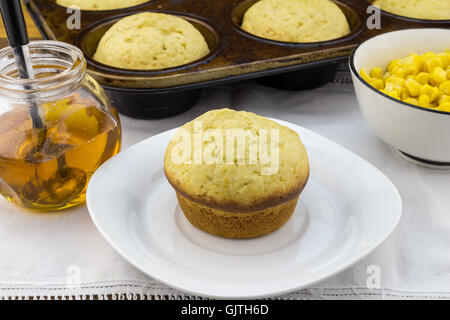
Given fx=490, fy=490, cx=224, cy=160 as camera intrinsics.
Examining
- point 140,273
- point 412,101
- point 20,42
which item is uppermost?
point 20,42

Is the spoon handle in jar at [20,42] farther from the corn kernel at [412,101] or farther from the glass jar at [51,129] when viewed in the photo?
the corn kernel at [412,101]

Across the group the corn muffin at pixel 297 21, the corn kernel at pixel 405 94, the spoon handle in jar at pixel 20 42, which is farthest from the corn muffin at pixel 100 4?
the corn kernel at pixel 405 94

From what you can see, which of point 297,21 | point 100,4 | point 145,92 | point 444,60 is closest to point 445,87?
point 444,60

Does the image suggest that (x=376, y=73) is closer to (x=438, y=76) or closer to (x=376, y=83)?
(x=376, y=83)

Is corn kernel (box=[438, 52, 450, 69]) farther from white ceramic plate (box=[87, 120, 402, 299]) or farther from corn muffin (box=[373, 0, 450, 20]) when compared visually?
corn muffin (box=[373, 0, 450, 20])

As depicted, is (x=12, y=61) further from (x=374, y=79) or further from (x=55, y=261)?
(x=374, y=79)

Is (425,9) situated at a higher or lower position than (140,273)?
higher

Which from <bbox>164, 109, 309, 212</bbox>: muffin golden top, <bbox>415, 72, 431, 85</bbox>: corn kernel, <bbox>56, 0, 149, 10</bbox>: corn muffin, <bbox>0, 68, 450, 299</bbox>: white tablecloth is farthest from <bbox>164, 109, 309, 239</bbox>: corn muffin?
<bbox>56, 0, 149, 10</bbox>: corn muffin
